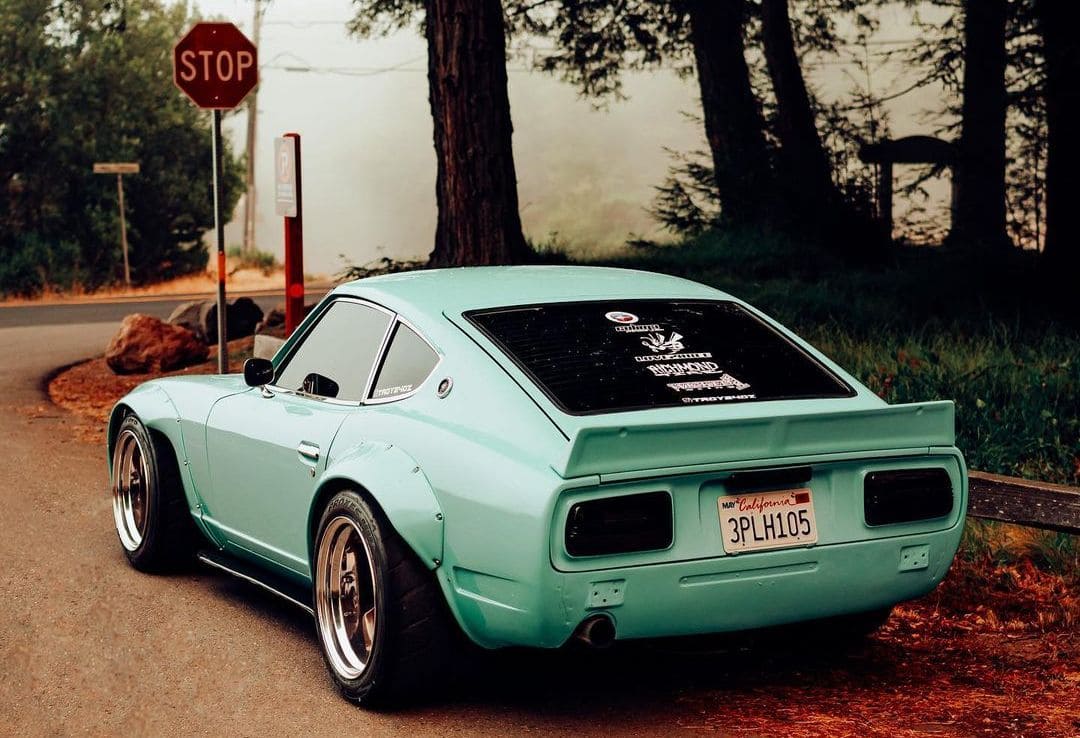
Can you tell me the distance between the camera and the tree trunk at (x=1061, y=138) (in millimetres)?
12438

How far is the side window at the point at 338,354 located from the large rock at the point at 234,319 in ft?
36.9

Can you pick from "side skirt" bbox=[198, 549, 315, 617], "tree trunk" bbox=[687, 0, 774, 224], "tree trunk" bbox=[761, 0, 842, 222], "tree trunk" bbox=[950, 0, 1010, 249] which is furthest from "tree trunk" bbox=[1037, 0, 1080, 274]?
"side skirt" bbox=[198, 549, 315, 617]

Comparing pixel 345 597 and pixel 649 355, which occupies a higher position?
pixel 649 355

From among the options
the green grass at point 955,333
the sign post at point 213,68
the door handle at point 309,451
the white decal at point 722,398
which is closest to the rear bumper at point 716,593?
the white decal at point 722,398

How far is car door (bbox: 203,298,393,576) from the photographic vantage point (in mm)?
5336

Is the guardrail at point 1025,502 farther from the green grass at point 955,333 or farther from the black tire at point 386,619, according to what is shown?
the black tire at point 386,619

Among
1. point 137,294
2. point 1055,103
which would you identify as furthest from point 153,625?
point 137,294

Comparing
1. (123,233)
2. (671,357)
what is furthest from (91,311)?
(671,357)

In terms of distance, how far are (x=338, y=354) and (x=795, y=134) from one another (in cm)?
1593

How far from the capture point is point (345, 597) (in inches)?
197

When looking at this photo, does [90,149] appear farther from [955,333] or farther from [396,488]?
[396,488]

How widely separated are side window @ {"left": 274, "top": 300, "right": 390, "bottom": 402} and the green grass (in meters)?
3.22

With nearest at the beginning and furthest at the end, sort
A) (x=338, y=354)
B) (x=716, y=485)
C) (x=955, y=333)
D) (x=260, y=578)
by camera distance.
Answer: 1. (x=716, y=485)
2. (x=338, y=354)
3. (x=260, y=578)
4. (x=955, y=333)

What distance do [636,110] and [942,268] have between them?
126 m
